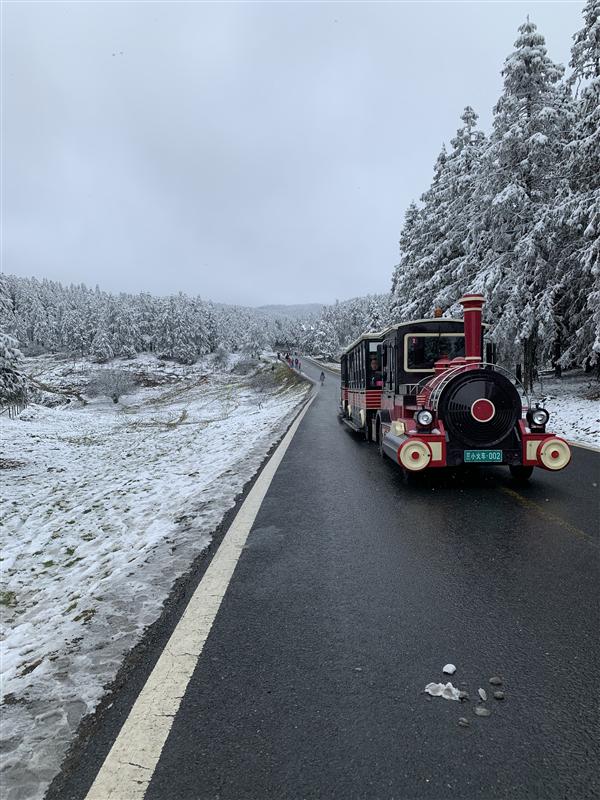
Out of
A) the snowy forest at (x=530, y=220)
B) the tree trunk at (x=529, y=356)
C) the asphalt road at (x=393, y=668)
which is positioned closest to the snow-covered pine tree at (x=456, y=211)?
the snowy forest at (x=530, y=220)

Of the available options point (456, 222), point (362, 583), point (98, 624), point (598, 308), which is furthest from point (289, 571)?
point (456, 222)

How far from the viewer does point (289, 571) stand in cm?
405

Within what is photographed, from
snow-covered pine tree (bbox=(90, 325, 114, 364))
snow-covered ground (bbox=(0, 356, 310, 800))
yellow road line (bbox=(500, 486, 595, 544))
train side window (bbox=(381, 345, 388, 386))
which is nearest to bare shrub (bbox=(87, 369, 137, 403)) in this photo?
snow-covered pine tree (bbox=(90, 325, 114, 364))

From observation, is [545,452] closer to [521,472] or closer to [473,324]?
[521,472]

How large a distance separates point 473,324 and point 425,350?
4.22ft

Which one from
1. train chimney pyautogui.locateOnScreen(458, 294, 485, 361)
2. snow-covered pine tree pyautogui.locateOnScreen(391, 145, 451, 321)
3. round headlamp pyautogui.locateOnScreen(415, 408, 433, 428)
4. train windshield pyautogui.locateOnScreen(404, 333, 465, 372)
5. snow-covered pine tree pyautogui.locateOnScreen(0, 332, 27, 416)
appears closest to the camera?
round headlamp pyautogui.locateOnScreen(415, 408, 433, 428)

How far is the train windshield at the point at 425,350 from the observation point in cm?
857

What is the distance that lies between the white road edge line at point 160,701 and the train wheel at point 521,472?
488cm

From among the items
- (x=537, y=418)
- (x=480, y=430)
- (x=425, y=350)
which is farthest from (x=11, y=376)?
(x=537, y=418)

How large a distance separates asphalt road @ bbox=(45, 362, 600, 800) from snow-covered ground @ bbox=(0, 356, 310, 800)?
11.6 inches

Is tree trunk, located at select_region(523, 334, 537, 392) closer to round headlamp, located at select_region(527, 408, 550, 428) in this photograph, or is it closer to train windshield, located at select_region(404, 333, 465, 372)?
train windshield, located at select_region(404, 333, 465, 372)

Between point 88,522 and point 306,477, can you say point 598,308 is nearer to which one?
point 306,477

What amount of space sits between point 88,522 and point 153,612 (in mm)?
3713

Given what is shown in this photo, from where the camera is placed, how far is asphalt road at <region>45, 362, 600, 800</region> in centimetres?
194
